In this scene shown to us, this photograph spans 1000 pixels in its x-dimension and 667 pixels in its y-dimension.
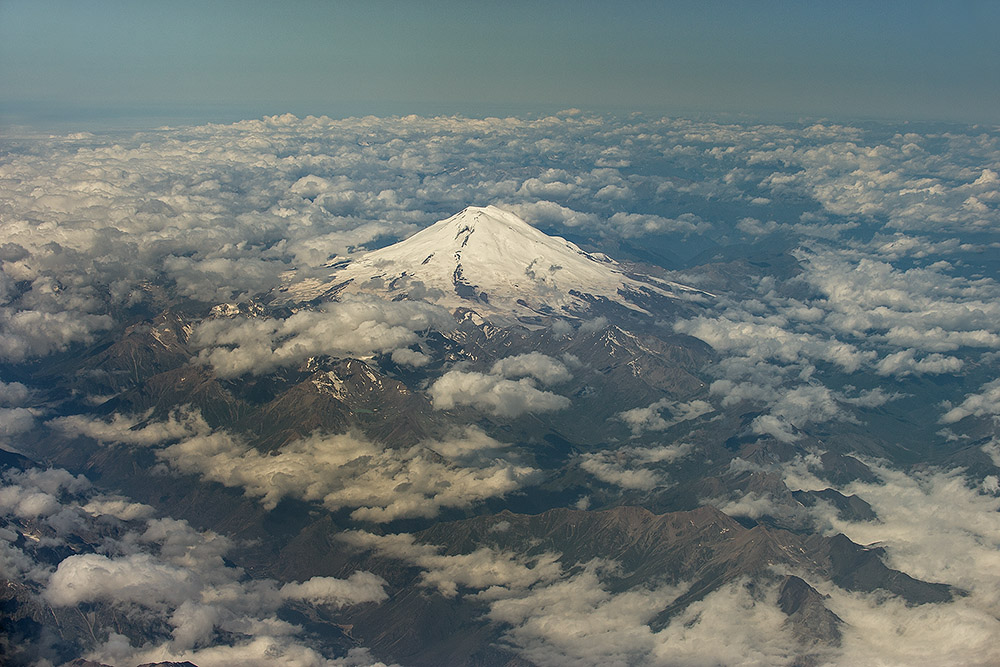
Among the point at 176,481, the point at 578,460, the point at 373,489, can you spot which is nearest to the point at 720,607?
the point at 578,460

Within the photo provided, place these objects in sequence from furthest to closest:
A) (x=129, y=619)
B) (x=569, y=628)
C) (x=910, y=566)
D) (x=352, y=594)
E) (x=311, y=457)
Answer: (x=311, y=457) < (x=352, y=594) < (x=910, y=566) < (x=569, y=628) < (x=129, y=619)

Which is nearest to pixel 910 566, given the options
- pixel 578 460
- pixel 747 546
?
pixel 747 546

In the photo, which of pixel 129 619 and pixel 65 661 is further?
pixel 129 619

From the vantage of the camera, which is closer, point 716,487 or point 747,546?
point 747,546

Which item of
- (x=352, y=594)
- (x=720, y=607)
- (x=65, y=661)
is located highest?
(x=65, y=661)

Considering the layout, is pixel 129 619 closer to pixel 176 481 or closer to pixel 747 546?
pixel 176 481

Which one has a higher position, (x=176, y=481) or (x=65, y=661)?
(x=65, y=661)

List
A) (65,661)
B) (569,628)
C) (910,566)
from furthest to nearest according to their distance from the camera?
(910,566), (569,628), (65,661)

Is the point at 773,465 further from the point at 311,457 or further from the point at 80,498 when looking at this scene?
the point at 80,498

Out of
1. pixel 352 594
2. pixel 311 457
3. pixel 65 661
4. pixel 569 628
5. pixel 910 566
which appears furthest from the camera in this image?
pixel 311 457
